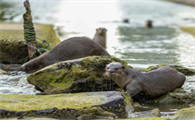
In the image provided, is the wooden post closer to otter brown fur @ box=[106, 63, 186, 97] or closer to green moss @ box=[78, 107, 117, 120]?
otter brown fur @ box=[106, 63, 186, 97]

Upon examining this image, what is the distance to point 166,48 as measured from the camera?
13211 millimetres

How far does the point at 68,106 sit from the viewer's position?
16.2ft

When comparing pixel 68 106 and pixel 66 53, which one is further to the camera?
pixel 66 53

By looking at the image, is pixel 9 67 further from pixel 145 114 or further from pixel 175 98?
pixel 145 114

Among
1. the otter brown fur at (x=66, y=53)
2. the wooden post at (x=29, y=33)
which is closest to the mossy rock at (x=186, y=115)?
the otter brown fur at (x=66, y=53)

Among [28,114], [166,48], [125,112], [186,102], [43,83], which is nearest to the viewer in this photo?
[28,114]

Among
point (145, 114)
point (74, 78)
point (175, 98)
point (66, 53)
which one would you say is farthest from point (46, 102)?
point (66, 53)

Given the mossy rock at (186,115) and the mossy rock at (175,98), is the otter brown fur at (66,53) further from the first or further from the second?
the mossy rock at (186,115)

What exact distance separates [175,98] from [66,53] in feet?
10.8

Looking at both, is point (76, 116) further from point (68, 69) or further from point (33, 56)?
point (33, 56)

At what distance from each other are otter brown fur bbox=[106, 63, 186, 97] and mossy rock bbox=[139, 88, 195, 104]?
0.38 feet

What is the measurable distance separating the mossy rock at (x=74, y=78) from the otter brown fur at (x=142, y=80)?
383mm

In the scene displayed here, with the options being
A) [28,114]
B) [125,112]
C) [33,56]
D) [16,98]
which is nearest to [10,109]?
[28,114]

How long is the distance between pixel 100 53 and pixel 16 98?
11.5 ft
